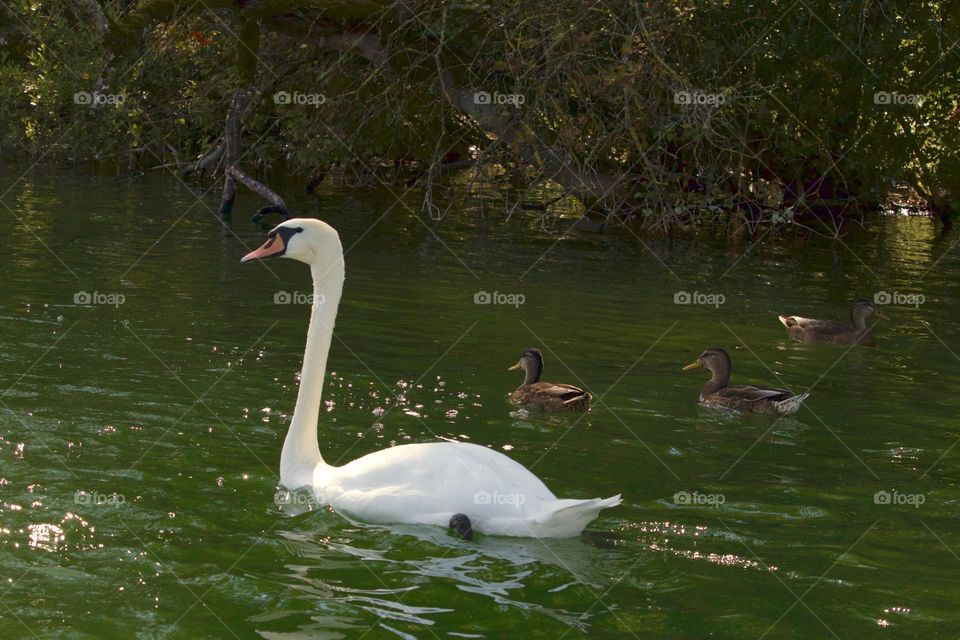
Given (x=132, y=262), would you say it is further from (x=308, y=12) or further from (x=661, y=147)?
(x=661, y=147)

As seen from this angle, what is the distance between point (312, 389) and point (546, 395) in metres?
2.48

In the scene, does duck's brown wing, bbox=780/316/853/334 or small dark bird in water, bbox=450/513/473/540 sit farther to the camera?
duck's brown wing, bbox=780/316/853/334

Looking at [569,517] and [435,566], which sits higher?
[569,517]

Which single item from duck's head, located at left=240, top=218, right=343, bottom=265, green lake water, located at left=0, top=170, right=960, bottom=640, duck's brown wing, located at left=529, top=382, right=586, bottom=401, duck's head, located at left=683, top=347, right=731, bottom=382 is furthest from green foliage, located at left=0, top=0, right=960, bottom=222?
duck's head, located at left=240, top=218, right=343, bottom=265

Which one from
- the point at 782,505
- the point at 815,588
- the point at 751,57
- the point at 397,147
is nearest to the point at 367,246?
the point at 397,147

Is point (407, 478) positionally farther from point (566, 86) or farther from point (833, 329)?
point (566, 86)

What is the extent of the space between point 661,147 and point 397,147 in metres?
4.26

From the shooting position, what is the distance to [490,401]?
994cm

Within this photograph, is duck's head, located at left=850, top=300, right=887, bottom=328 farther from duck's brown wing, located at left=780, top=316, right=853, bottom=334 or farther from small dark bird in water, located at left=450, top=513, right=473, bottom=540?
small dark bird in water, located at left=450, top=513, right=473, bottom=540

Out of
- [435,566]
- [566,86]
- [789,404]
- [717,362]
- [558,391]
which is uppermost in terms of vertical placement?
[566,86]

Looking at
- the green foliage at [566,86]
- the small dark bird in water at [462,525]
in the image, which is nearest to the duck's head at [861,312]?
the green foliage at [566,86]

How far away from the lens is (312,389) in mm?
7602

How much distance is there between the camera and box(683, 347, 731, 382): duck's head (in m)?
10.4

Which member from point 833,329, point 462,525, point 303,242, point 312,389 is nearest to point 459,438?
point 312,389
